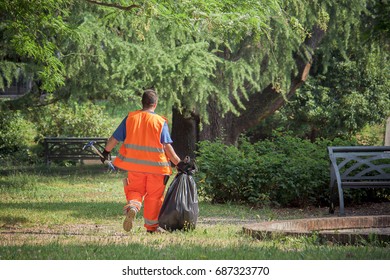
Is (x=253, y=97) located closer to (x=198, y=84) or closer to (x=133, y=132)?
(x=198, y=84)

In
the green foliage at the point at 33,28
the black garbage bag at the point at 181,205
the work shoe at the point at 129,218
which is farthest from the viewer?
the green foliage at the point at 33,28

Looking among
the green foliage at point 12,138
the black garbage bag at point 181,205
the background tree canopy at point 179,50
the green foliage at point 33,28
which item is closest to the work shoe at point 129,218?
the black garbage bag at point 181,205

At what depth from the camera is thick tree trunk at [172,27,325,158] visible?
78.9 ft

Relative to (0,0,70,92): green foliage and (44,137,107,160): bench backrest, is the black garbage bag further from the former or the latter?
(44,137,107,160): bench backrest

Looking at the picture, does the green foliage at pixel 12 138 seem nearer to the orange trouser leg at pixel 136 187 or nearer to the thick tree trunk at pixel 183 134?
the thick tree trunk at pixel 183 134

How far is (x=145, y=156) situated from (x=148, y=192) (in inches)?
17.7

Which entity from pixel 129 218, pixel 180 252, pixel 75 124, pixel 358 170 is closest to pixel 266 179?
pixel 358 170

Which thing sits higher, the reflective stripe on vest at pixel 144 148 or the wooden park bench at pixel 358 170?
the reflective stripe on vest at pixel 144 148

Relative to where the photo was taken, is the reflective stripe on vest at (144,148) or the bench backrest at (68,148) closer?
the reflective stripe on vest at (144,148)

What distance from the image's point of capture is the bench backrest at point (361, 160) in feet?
46.0

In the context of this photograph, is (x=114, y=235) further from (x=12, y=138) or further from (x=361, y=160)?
(x=12, y=138)

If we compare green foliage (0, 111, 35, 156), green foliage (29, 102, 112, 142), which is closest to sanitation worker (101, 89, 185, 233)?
green foliage (0, 111, 35, 156)

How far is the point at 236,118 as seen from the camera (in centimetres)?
2495

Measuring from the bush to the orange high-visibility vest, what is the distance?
492 centimetres
